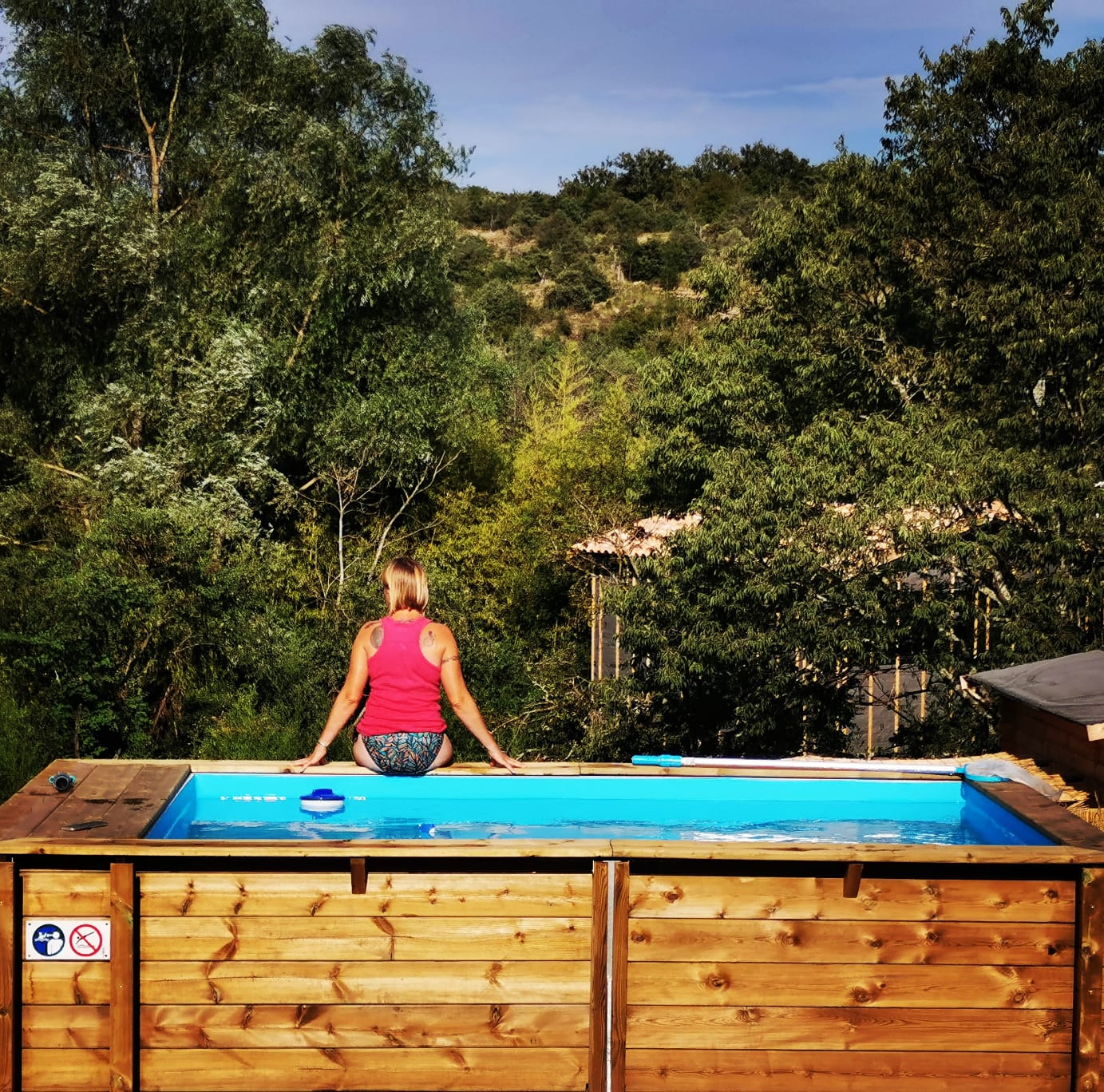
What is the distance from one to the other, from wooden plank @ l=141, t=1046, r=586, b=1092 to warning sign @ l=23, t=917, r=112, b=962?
382mm

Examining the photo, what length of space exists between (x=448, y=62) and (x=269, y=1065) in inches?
1067

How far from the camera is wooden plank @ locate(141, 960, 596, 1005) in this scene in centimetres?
395

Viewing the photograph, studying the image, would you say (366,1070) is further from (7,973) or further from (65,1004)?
(7,973)

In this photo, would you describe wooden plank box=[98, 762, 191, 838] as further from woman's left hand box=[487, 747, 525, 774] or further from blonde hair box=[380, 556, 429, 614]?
woman's left hand box=[487, 747, 525, 774]

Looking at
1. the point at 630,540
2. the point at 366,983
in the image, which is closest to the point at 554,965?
the point at 366,983

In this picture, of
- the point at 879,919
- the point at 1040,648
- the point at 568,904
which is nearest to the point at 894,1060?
the point at 879,919

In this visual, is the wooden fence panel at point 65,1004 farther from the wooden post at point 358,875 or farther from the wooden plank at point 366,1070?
the wooden post at point 358,875

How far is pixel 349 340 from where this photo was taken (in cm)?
2005

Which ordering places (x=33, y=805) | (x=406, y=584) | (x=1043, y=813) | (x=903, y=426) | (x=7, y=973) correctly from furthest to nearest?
(x=903, y=426), (x=406, y=584), (x=1043, y=813), (x=33, y=805), (x=7, y=973)

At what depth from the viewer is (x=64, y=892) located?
3924 millimetres

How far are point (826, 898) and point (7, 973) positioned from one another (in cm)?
261

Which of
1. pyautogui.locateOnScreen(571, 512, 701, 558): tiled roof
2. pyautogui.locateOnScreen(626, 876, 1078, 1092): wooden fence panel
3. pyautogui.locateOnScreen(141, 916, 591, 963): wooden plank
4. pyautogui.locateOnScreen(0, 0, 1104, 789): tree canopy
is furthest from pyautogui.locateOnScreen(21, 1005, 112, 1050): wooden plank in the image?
pyautogui.locateOnScreen(571, 512, 701, 558): tiled roof

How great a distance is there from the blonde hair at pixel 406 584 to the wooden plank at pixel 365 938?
5.67ft

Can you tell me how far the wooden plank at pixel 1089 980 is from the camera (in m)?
3.98
